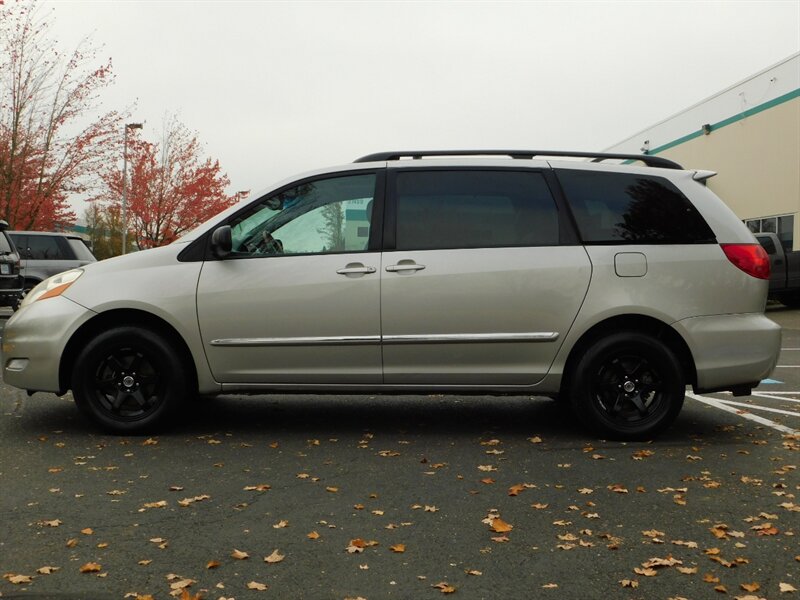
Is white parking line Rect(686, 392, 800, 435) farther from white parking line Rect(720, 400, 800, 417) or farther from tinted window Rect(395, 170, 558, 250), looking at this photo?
tinted window Rect(395, 170, 558, 250)

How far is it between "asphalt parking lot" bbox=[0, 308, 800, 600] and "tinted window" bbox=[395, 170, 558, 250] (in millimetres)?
1402

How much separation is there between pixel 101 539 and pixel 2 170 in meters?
23.7

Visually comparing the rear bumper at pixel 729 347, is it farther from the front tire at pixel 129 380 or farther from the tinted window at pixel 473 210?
the front tire at pixel 129 380

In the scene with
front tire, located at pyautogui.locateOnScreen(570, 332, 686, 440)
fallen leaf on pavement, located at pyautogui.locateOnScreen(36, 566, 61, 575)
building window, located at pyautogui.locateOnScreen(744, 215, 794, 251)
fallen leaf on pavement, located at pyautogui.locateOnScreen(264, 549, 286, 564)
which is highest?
building window, located at pyautogui.locateOnScreen(744, 215, 794, 251)

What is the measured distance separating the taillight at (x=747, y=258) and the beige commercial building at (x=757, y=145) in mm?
19488

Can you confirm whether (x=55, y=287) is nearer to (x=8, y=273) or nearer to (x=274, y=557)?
(x=274, y=557)

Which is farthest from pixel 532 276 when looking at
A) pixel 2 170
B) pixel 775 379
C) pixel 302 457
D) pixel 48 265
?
pixel 2 170

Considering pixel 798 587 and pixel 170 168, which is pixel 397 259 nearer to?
pixel 798 587

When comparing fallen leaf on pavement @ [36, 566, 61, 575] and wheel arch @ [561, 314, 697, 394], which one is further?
wheel arch @ [561, 314, 697, 394]

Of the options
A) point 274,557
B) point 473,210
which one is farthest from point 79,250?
point 274,557

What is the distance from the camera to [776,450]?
5898 millimetres

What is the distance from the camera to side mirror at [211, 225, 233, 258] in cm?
595

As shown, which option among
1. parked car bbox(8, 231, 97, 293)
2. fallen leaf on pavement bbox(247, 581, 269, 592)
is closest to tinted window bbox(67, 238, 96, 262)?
parked car bbox(8, 231, 97, 293)

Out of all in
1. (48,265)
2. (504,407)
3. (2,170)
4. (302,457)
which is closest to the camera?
(302,457)
